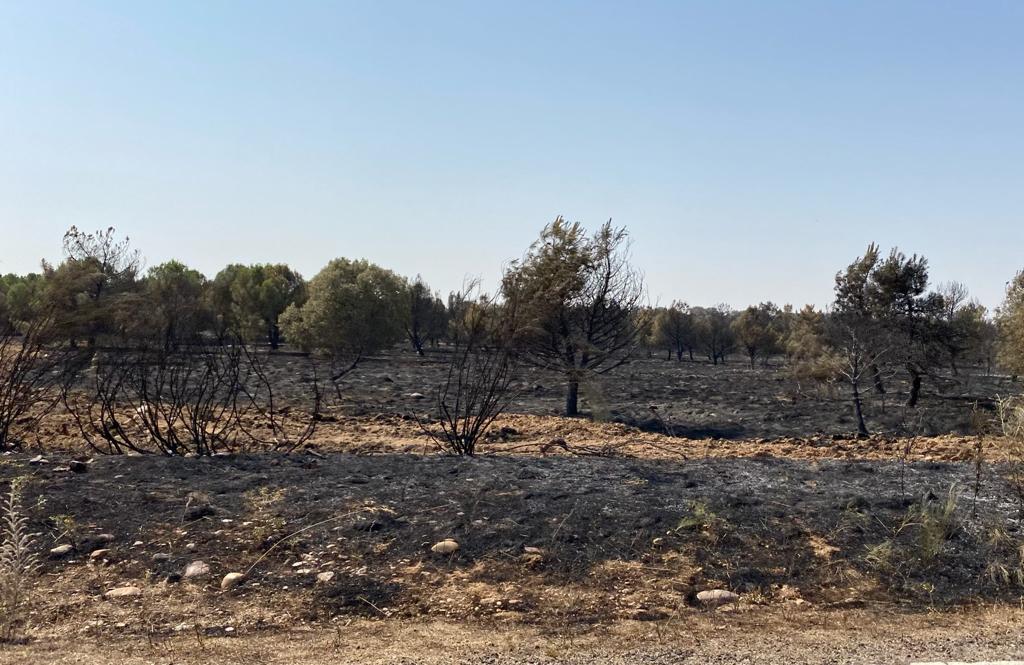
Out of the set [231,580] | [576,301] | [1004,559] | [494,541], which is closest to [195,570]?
[231,580]

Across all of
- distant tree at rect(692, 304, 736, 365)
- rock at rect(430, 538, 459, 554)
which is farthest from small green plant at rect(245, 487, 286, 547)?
distant tree at rect(692, 304, 736, 365)

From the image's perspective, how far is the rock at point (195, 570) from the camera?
18.4ft

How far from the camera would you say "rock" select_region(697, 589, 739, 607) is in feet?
17.2

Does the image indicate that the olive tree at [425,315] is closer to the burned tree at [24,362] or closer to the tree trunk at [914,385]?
the tree trunk at [914,385]

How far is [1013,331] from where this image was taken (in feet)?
82.2

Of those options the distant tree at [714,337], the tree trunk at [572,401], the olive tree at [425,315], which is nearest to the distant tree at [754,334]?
the distant tree at [714,337]

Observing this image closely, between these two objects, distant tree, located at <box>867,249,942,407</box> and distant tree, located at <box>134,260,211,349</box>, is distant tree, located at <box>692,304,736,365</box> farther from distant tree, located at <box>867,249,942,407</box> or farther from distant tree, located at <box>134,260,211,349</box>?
distant tree, located at <box>134,260,211,349</box>

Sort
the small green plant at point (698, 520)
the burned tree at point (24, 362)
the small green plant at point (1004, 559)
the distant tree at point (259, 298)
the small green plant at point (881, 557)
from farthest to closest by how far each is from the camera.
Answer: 1. the distant tree at point (259, 298)
2. the burned tree at point (24, 362)
3. the small green plant at point (698, 520)
4. the small green plant at point (881, 557)
5. the small green plant at point (1004, 559)

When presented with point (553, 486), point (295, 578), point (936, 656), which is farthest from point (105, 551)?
point (936, 656)

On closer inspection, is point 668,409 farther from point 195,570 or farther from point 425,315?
point 425,315

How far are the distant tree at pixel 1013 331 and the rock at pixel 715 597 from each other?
23.6 metres

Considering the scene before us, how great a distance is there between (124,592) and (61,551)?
115cm

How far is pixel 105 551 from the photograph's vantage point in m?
6.06

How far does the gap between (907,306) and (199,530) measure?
25.5 metres
